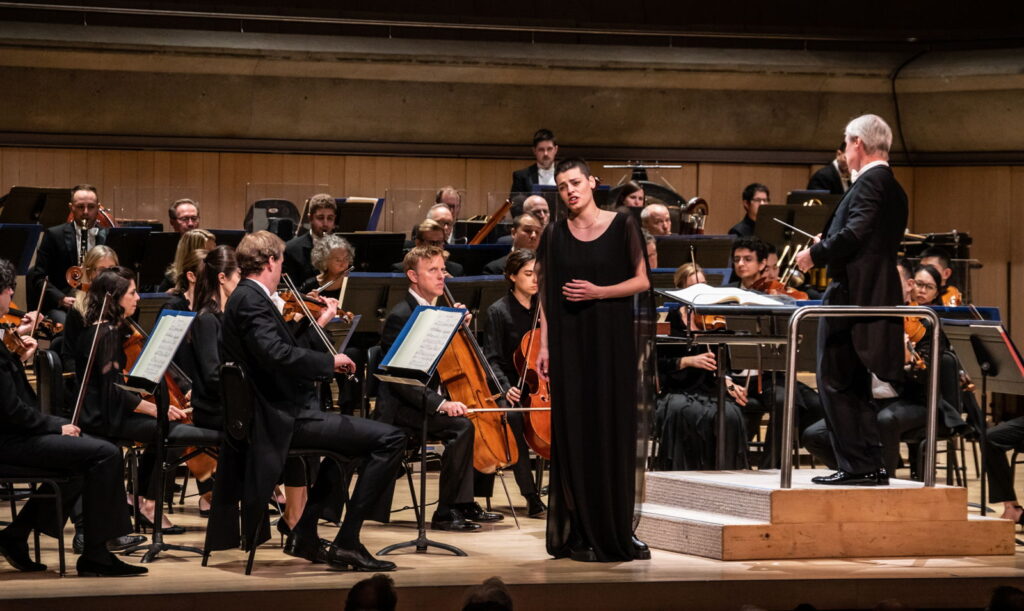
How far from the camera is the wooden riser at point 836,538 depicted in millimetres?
4578

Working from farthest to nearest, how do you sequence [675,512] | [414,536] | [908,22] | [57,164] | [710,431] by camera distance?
1. [908,22]
2. [57,164]
3. [710,431]
4. [414,536]
5. [675,512]

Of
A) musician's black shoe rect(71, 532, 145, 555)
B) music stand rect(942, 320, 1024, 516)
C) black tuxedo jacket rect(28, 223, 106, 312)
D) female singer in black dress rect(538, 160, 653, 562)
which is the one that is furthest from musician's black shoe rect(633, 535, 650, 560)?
black tuxedo jacket rect(28, 223, 106, 312)

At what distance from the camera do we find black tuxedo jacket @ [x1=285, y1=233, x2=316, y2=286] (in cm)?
749

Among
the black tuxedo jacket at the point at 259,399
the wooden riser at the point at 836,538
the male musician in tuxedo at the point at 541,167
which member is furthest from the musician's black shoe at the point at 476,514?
the male musician in tuxedo at the point at 541,167

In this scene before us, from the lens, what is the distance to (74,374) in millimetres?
5566

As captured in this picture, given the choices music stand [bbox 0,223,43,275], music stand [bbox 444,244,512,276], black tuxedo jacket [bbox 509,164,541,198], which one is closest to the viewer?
music stand [bbox 0,223,43,275]

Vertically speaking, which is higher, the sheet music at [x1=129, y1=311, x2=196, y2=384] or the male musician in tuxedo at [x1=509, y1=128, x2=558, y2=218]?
the male musician in tuxedo at [x1=509, y1=128, x2=558, y2=218]

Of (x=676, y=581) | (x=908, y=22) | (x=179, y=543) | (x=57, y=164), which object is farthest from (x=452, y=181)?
(x=676, y=581)

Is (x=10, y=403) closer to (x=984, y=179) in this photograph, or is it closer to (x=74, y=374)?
(x=74, y=374)

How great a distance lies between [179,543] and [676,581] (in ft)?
6.91

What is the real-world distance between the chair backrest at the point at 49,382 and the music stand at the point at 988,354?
3597mm

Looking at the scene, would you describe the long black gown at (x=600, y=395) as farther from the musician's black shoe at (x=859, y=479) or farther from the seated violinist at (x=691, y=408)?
the seated violinist at (x=691, y=408)

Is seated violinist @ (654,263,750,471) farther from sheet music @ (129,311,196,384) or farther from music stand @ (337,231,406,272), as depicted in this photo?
sheet music @ (129,311,196,384)

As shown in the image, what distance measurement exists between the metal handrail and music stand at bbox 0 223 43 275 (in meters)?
4.19
